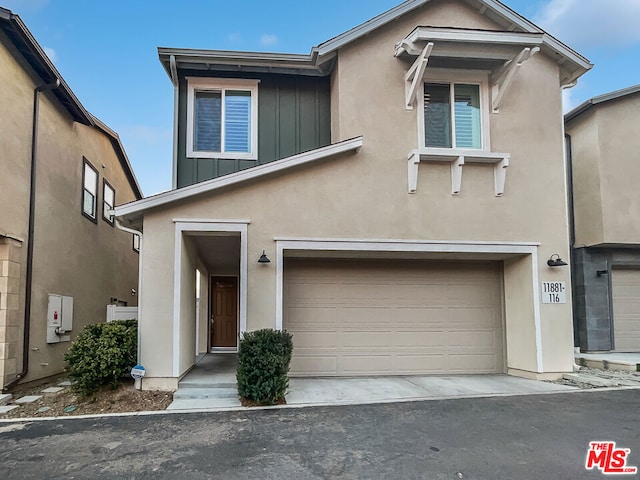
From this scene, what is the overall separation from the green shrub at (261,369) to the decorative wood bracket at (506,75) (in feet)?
20.4

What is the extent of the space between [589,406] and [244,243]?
5847 millimetres

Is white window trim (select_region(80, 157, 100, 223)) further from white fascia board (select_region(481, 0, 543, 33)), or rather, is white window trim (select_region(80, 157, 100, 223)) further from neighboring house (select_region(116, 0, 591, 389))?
white fascia board (select_region(481, 0, 543, 33))

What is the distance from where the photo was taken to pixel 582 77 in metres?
9.93

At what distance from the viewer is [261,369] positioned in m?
7.02

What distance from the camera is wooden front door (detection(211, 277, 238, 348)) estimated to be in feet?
45.8

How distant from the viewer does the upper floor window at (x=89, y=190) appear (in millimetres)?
11594

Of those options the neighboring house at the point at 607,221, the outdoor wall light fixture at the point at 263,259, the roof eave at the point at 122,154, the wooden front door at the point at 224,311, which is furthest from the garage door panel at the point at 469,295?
the roof eave at the point at 122,154

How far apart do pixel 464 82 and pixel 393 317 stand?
4.88 metres

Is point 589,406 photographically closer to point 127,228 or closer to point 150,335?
point 150,335

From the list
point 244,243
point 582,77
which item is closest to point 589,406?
point 244,243

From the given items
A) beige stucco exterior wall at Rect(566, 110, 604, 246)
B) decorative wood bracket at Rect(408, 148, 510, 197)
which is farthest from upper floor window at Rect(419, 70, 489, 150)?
beige stucco exterior wall at Rect(566, 110, 604, 246)

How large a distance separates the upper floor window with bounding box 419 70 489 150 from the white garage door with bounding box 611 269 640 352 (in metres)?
5.71

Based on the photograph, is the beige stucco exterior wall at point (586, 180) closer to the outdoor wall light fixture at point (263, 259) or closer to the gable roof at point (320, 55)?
the gable roof at point (320, 55)

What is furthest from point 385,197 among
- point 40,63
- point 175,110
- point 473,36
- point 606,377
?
point 40,63
